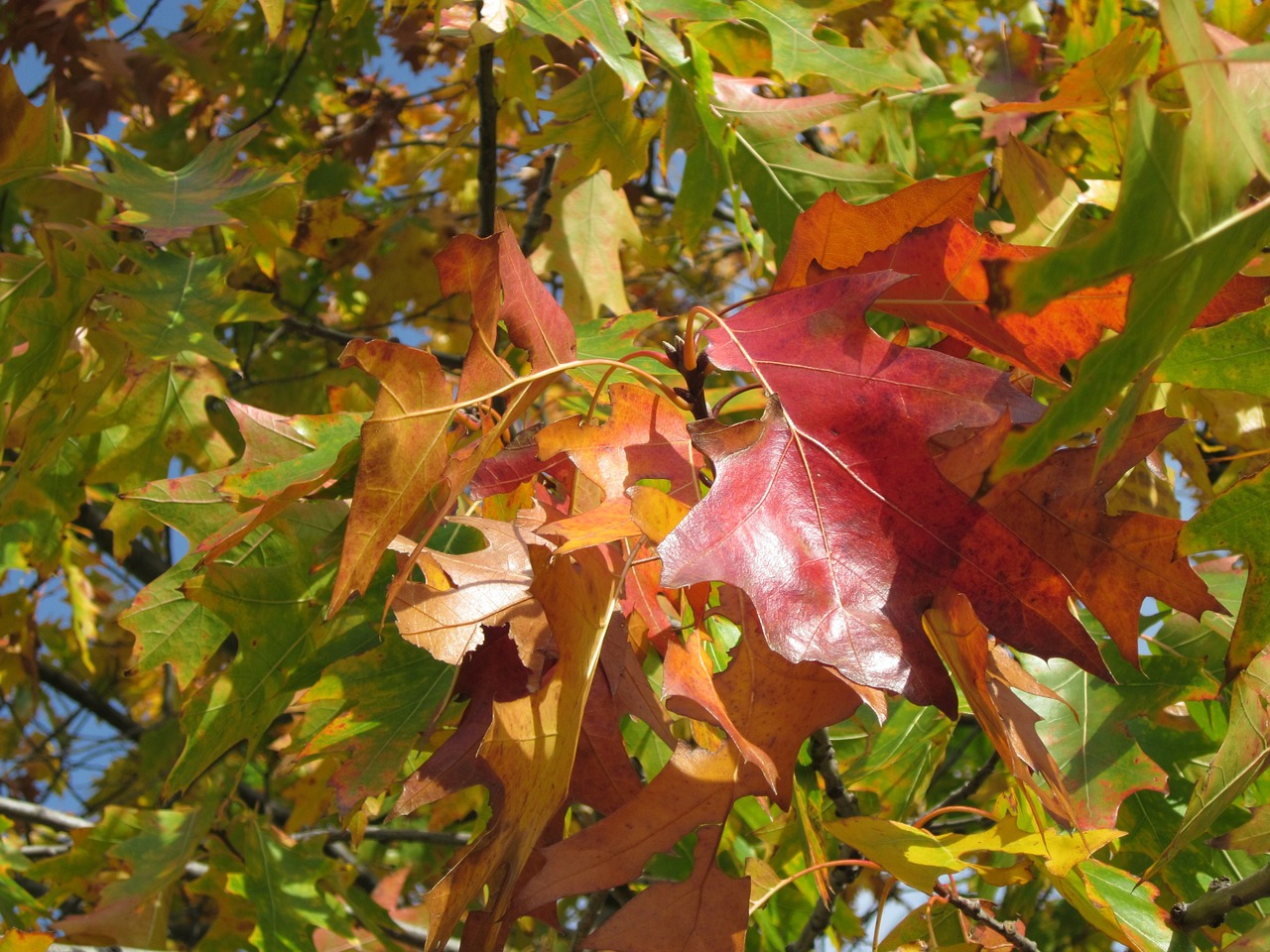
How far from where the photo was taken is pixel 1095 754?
121 centimetres

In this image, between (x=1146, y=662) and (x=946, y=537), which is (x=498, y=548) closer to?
(x=946, y=537)

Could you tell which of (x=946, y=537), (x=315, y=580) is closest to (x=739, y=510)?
(x=946, y=537)

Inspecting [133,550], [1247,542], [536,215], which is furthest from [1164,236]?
[133,550]

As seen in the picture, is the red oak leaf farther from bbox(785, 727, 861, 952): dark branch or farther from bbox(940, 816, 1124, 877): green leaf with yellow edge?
bbox(785, 727, 861, 952): dark branch

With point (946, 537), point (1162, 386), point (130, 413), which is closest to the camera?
point (946, 537)

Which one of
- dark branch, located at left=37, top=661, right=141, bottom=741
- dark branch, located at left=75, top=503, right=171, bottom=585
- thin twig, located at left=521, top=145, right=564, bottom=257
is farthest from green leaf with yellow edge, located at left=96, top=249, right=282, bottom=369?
dark branch, located at left=37, top=661, right=141, bottom=741

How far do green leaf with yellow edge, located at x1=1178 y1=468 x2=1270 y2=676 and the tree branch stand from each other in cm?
18

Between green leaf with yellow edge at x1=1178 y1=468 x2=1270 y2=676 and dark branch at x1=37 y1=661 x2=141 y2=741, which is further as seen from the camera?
dark branch at x1=37 y1=661 x2=141 y2=741

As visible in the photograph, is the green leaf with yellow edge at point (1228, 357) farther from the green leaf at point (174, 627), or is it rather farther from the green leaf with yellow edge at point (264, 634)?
the green leaf at point (174, 627)

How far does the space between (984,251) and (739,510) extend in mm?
297

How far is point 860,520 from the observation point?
2.54ft

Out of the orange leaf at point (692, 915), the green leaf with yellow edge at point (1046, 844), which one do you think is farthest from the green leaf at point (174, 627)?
the green leaf with yellow edge at point (1046, 844)

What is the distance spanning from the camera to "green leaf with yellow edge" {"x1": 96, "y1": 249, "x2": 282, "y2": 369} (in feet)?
5.10

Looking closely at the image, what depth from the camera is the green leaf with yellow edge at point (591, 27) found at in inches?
55.3
